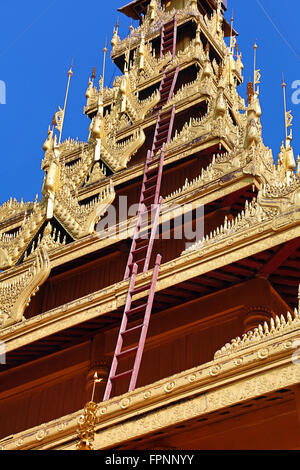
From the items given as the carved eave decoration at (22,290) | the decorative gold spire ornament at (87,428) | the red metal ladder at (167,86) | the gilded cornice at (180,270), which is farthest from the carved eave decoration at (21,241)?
the decorative gold spire ornament at (87,428)

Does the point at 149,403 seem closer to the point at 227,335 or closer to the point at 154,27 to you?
the point at 227,335

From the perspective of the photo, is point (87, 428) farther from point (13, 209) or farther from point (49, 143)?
point (49, 143)

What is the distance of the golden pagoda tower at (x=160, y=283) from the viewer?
948 centimetres

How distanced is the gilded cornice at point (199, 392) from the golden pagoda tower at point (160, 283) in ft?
0.06

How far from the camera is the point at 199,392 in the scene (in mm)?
9422

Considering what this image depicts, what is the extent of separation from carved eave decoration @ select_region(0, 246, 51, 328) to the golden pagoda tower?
0.13 feet

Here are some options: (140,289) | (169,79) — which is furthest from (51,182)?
(140,289)

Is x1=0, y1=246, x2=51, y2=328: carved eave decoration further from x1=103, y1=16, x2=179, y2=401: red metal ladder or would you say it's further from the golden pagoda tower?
x1=103, y1=16, x2=179, y2=401: red metal ladder

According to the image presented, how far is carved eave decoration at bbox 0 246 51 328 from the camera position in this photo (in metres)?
15.9

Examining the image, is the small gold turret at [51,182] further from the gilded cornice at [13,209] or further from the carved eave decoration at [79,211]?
the gilded cornice at [13,209]

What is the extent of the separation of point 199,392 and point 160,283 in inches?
157

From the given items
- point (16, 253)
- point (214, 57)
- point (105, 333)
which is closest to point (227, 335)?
point (105, 333)

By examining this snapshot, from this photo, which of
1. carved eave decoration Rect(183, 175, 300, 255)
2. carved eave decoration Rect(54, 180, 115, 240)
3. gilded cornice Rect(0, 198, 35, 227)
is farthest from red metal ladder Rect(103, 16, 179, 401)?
gilded cornice Rect(0, 198, 35, 227)

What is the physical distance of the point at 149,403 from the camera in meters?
9.80
